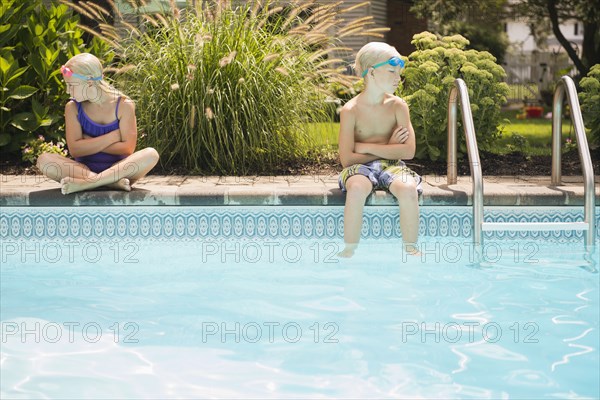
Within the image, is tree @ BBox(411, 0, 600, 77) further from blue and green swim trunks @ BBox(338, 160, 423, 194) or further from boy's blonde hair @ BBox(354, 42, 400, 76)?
boy's blonde hair @ BBox(354, 42, 400, 76)

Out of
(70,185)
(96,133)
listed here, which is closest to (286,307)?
(70,185)

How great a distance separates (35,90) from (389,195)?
3775 millimetres

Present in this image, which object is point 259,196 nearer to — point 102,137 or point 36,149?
point 102,137

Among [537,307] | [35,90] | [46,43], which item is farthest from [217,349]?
[46,43]

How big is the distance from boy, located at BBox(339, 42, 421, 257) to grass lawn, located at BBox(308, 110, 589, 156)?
6.72 feet

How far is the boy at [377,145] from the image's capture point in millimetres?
5094

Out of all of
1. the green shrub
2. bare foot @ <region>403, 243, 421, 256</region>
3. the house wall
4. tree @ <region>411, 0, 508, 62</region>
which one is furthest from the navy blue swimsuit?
the house wall

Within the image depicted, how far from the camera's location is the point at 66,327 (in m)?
4.14

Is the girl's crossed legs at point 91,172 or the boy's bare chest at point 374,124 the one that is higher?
the boy's bare chest at point 374,124

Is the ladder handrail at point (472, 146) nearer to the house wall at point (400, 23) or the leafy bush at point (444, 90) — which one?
the leafy bush at point (444, 90)

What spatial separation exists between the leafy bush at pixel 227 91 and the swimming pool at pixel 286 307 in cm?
148

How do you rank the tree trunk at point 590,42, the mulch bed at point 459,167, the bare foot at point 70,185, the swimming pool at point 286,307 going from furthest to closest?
the tree trunk at point 590,42
the mulch bed at point 459,167
the bare foot at point 70,185
the swimming pool at point 286,307

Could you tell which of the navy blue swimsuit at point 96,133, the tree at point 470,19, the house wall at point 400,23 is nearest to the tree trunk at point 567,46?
the tree at point 470,19

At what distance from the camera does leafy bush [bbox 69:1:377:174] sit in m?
6.95
